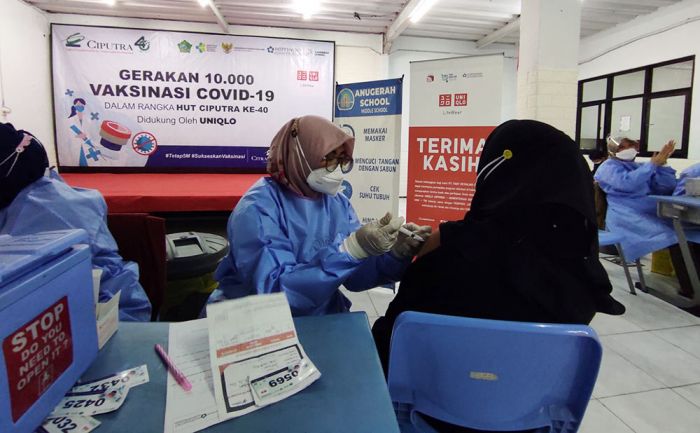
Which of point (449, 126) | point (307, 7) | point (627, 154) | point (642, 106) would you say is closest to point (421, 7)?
point (307, 7)

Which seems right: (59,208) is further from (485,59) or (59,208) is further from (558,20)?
(558,20)

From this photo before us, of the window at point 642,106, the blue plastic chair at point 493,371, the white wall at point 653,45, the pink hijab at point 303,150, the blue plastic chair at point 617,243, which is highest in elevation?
the white wall at point 653,45

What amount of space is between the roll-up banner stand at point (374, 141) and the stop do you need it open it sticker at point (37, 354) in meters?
2.88

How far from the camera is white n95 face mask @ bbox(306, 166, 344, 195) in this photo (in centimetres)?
143

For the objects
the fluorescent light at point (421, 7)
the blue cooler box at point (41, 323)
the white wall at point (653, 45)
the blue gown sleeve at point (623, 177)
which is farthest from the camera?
the white wall at point (653, 45)

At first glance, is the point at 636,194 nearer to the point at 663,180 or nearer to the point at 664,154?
the point at 663,180

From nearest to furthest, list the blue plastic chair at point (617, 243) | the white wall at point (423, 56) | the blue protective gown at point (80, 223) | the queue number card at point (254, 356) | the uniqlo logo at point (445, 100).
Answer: the queue number card at point (254, 356), the blue protective gown at point (80, 223), the blue plastic chair at point (617, 243), the uniqlo logo at point (445, 100), the white wall at point (423, 56)

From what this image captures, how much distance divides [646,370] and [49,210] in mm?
2827

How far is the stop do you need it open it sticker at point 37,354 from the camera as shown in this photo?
55 cm

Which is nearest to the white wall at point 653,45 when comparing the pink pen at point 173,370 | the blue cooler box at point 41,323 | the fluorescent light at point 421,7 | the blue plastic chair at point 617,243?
the blue plastic chair at point 617,243

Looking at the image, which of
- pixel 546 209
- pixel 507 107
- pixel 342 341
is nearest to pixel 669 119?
pixel 507 107

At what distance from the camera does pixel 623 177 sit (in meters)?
3.68

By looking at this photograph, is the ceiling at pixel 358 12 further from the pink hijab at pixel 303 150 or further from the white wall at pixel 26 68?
the pink hijab at pixel 303 150

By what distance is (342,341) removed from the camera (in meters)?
0.87
